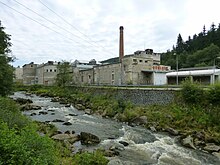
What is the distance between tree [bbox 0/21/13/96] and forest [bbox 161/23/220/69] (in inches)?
1800

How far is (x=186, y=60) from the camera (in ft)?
258

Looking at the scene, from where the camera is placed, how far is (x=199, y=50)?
80250 millimetres

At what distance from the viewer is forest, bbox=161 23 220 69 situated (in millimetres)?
71062

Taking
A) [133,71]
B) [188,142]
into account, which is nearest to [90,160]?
[188,142]

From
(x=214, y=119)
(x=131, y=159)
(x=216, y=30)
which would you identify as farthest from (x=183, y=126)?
(x=216, y=30)

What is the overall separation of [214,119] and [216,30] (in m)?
72.9

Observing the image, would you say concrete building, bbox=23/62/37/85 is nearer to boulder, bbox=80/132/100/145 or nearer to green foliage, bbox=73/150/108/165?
boulder, bbox=80/132/100/145

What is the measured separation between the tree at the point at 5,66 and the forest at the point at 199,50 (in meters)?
45.7

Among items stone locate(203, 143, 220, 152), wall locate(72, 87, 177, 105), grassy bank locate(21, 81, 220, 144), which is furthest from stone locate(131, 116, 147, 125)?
stone locate(203, 143, 220, 152)

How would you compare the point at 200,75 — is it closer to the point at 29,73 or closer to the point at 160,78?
the point at 160,78

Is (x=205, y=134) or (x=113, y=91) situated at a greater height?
(x=113, y=91)

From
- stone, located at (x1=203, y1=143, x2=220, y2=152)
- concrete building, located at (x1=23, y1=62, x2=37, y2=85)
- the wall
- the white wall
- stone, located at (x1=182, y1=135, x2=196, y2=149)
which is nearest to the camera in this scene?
stone, located at (x1=203, y1=143, x2=220, y2=152)

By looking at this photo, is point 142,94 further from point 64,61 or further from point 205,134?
point 64,61

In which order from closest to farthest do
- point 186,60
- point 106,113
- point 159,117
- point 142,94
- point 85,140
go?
point 85,140
point 159,117
point 106,113
point 142,94
point 186,60
